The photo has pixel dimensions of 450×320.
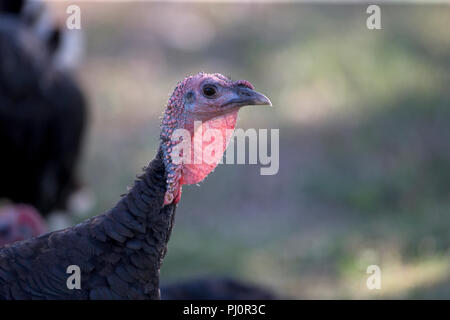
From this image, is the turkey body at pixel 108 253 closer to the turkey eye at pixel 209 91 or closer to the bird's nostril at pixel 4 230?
the turkey eye at pixel 209 91

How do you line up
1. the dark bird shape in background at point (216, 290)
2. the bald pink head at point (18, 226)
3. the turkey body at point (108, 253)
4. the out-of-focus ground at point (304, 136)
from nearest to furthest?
the turkey body at point (108, 253), the dark bird shape in background at point (216, 290), the bald pink head at point (18, 226), the out-of-focus ground at point (304, 136)

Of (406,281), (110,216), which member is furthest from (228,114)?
(406,281)

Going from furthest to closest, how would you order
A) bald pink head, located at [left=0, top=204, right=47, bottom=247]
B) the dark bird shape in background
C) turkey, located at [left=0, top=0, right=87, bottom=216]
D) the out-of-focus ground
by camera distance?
turkey, located at [left=0, top=0, right=87, bottom=216] → the out-of-focus ground → bald pink head, located at [left=0, top=204, right=47, bottom=247] → the dark bird shape in background

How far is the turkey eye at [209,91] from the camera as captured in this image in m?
2.59

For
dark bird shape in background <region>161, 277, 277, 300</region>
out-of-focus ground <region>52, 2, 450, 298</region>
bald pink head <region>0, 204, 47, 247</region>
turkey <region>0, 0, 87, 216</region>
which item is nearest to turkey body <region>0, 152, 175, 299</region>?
dark bird shape in background <region>161, 277, 277, 300</region>

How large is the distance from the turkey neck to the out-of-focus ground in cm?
249

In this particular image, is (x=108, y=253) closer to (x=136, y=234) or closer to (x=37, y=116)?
(x=136, y=234)

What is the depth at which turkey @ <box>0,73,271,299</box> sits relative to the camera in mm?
2504

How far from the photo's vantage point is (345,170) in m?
7.08

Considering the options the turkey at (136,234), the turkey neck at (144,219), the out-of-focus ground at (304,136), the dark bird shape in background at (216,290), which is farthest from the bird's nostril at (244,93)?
the out-of-focus ground at (304,136)

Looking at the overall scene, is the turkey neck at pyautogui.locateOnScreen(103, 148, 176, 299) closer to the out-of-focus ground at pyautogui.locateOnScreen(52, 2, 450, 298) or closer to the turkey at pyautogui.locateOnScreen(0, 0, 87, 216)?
the out-of-focus ground at pyautogui.locateOnScreen(52, 2, 450, 298)

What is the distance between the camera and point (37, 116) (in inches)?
232
